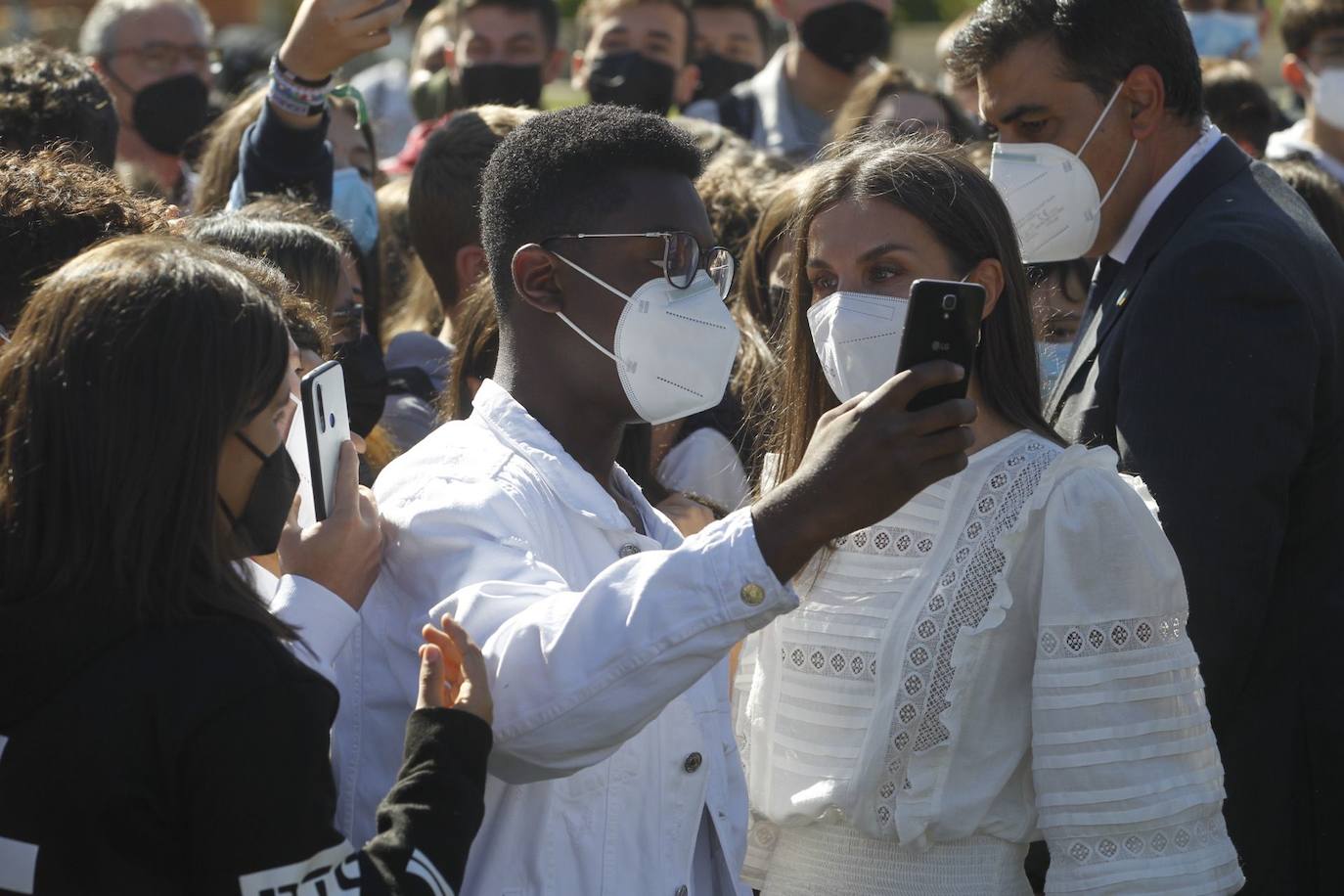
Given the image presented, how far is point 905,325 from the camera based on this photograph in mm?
1984

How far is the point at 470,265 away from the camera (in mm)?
4285

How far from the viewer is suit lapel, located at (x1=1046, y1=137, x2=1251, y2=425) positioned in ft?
10.7

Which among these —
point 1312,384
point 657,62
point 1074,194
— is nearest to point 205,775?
point 1312,384

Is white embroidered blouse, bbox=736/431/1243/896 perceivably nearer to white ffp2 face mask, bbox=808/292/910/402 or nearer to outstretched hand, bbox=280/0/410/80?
white ffp2 face mask, bbox=808/292/910/402

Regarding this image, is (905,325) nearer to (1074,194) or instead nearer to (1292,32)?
(1074,194)

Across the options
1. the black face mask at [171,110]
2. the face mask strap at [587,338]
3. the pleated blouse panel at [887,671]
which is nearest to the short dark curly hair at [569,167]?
the face mask strap at [587,338]

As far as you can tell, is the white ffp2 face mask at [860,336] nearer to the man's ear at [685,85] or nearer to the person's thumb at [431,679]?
the person's thumb at [431,679]

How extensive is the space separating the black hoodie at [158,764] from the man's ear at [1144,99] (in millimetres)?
2546

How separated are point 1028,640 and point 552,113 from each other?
1.16 m

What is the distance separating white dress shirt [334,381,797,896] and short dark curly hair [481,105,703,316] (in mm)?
272

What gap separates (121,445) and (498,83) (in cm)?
480

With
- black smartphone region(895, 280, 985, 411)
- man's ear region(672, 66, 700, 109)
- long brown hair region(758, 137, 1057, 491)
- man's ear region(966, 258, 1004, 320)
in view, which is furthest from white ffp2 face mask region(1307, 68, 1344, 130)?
black smartphone region(895, 280, 985, 411)

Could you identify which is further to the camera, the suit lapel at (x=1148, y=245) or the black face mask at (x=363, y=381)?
the black face mask at (x=363, y=381)

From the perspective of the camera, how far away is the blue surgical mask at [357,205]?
493 cm
